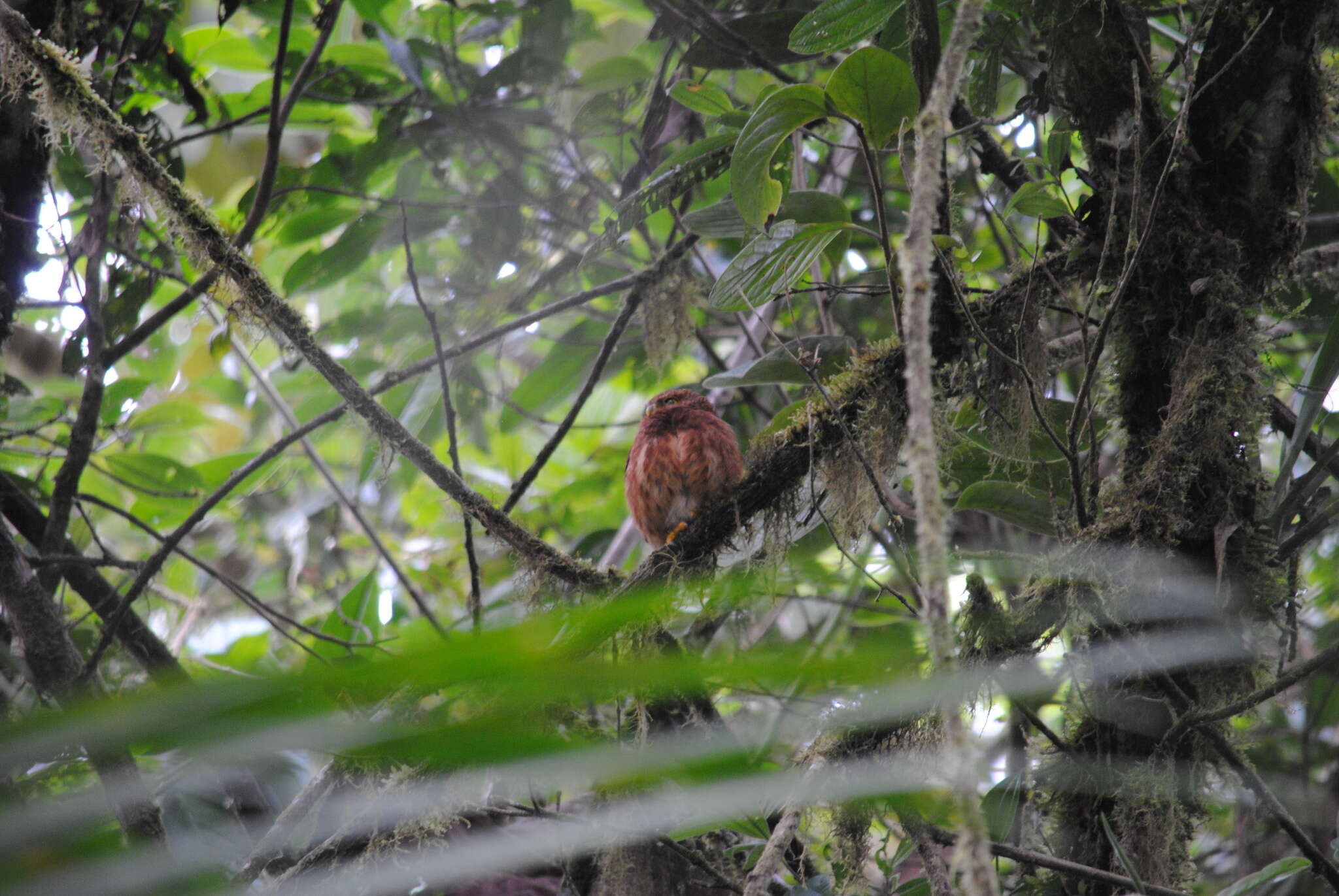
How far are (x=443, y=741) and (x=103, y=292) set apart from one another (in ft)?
10.8

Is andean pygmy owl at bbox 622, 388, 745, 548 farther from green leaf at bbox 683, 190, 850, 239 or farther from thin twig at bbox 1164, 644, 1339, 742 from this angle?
thin twig at bbox 1164, 644, 1339, 742

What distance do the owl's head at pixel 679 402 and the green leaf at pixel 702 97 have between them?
1.04m

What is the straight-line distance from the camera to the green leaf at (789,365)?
244 centimetres

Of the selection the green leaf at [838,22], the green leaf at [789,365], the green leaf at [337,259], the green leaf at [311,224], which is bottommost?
the green leaf at [789,365]

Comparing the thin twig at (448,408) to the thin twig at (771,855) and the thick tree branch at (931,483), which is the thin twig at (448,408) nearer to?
the thin twig at (771,855)

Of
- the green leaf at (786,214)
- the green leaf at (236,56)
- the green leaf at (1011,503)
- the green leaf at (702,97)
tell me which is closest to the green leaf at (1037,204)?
the green leaf at (786,214)

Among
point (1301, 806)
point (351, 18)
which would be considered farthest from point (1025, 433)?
point (351, 18)

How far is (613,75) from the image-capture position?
3504 millimetres

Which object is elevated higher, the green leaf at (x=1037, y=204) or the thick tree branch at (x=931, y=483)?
the green leaf at (x=1037, y=204)

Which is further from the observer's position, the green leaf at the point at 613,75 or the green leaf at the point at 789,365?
the green leaf at the point at 613,75

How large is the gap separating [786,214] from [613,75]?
1449 mm

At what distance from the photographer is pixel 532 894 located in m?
2.84

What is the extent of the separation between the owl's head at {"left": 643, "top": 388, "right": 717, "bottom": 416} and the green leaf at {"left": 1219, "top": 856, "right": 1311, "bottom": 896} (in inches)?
78.7

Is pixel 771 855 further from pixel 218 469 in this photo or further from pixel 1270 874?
pixel 218 469
